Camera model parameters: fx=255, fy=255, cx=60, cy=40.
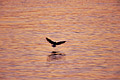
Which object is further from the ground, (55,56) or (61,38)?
(61,38)

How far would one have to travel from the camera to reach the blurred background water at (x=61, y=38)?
12.5 ft

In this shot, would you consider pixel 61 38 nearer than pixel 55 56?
No

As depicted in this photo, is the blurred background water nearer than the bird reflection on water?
Yes

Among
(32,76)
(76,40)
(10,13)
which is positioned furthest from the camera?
(10,13)

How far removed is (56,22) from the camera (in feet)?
21.6

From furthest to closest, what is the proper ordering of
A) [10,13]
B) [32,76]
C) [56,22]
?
[10,13]
[56,22]
[32,76]

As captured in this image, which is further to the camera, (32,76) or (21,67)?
(21,67)

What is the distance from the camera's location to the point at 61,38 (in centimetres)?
536

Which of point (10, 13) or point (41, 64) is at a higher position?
point (10, 13)

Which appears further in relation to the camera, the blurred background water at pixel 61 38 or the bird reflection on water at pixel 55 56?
the bird reflection on water at pixel 55 56

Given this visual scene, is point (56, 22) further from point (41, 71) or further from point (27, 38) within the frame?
point (41, 71)

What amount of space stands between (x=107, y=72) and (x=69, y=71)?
56 centimetres

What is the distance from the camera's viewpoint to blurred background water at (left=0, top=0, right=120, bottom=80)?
3801 mm

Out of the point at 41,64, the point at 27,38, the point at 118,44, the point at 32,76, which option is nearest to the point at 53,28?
the point at 27,38
